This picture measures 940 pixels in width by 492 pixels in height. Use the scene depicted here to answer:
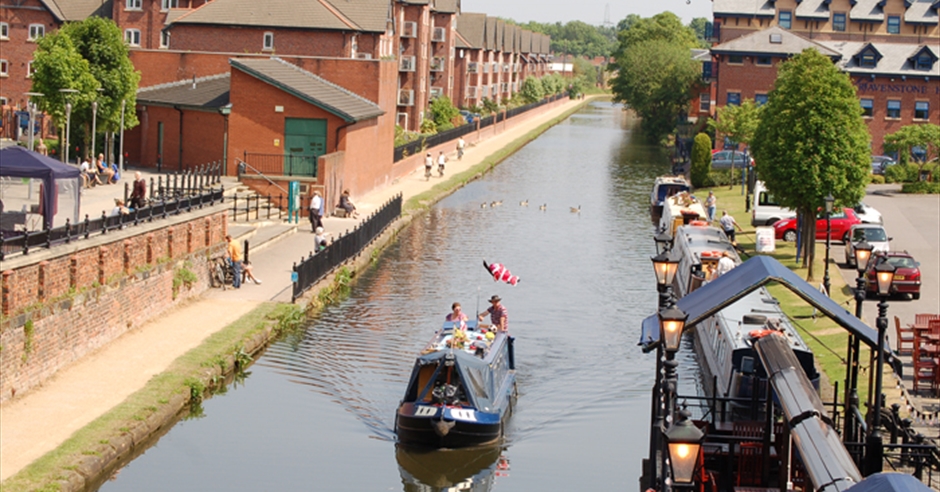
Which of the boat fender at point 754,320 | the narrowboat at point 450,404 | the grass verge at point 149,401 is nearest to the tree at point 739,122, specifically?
the grass verge at point 149,401

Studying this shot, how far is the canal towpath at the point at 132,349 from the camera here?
2098 cm

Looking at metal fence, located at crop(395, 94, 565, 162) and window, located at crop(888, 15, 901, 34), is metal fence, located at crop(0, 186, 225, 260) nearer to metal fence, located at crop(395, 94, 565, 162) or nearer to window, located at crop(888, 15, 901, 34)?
metal fence, located at crop(395, 94, 565, 162)

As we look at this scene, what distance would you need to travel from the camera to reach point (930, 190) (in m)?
61.5

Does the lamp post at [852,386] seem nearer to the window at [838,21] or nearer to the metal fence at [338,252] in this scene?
the metal fence at [338,252]

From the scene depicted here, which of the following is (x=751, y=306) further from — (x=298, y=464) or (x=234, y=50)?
(x=234, y=50)

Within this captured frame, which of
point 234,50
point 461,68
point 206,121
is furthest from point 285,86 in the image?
point 461,68

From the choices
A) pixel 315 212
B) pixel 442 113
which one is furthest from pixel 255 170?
pixel 442 113

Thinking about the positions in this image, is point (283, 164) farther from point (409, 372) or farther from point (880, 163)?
point (880, 163)

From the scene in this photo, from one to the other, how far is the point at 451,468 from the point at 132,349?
8420 millimetres

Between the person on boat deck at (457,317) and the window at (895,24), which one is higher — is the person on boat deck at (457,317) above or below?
below

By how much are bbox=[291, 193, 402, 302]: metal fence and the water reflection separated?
36.9 ft

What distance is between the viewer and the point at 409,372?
28.1 metres

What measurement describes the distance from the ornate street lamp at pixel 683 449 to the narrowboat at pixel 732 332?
532 cm

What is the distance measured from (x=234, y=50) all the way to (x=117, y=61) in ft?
48.9
